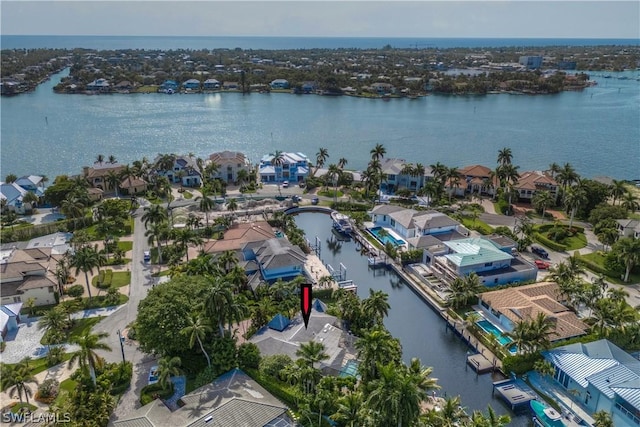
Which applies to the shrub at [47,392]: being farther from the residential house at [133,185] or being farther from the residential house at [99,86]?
the residential house at [99,86]

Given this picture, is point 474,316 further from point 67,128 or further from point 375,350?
point 67,128

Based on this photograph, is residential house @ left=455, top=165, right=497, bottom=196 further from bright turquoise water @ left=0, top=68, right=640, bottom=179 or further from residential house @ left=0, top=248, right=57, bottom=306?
residential house @ left=0, top=248, right=57, bottom=306

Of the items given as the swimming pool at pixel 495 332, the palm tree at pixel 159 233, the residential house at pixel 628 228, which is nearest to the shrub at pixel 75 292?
the palm tree at pixel 159 233

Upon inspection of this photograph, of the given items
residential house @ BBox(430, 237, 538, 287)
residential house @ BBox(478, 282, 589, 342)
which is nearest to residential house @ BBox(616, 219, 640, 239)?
residential house @ BBox(430, 237, 538, 287)

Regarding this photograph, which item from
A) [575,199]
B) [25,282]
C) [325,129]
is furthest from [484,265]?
[325,129]

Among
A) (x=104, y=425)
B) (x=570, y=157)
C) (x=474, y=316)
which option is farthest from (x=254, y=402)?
(x=570, y=157)

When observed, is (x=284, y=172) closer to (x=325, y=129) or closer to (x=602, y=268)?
Result: (x=325, y=129)
